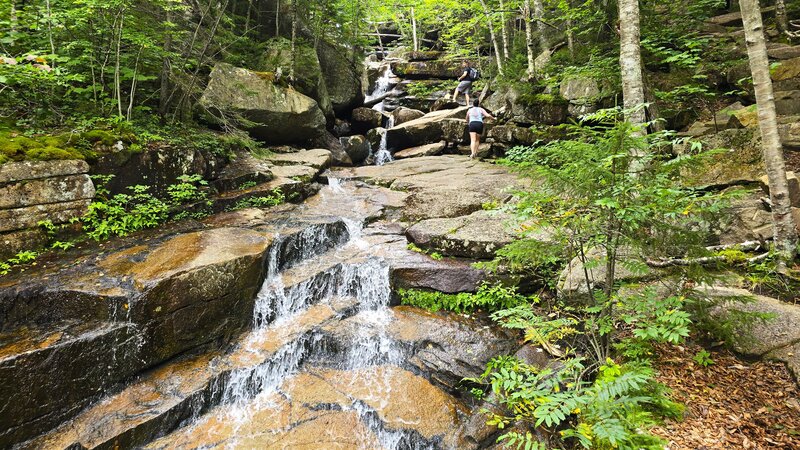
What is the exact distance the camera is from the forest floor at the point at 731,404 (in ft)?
9.84

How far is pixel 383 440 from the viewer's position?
4.80m

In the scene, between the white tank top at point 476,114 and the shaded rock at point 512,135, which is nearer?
the shaded rock at point 512,135

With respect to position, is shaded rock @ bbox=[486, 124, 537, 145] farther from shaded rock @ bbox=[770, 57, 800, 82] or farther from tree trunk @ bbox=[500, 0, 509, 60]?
shaded rock @ bbox=[770, 57, 800, 82]

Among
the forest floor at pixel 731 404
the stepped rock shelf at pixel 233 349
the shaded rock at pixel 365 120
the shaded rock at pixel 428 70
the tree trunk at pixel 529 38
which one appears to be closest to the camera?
the forest floor at pixel 731 404

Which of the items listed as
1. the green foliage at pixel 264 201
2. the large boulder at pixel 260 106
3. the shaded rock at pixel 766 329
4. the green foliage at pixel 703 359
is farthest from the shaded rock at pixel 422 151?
the green foliage at pixel 703 359

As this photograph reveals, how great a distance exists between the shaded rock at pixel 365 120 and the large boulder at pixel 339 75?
2.01 feet

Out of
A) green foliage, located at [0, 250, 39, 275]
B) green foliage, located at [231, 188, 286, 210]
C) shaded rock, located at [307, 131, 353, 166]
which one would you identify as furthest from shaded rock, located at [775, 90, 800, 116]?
green foliage, located at [0, 250, 39, 275]

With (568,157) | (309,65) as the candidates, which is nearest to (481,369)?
(568,157)

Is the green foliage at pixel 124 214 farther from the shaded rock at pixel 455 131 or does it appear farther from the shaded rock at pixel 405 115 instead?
the shaded rock at pixel 405 115

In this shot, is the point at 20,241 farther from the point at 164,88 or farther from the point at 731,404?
the point at 731,404

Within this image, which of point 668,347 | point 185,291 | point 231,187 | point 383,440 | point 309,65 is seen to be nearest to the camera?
point 668,347

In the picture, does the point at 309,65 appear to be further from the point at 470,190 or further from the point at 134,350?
the point at 134,350

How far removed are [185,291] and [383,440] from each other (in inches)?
155

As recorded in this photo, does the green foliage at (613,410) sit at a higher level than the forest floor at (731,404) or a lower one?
higher
